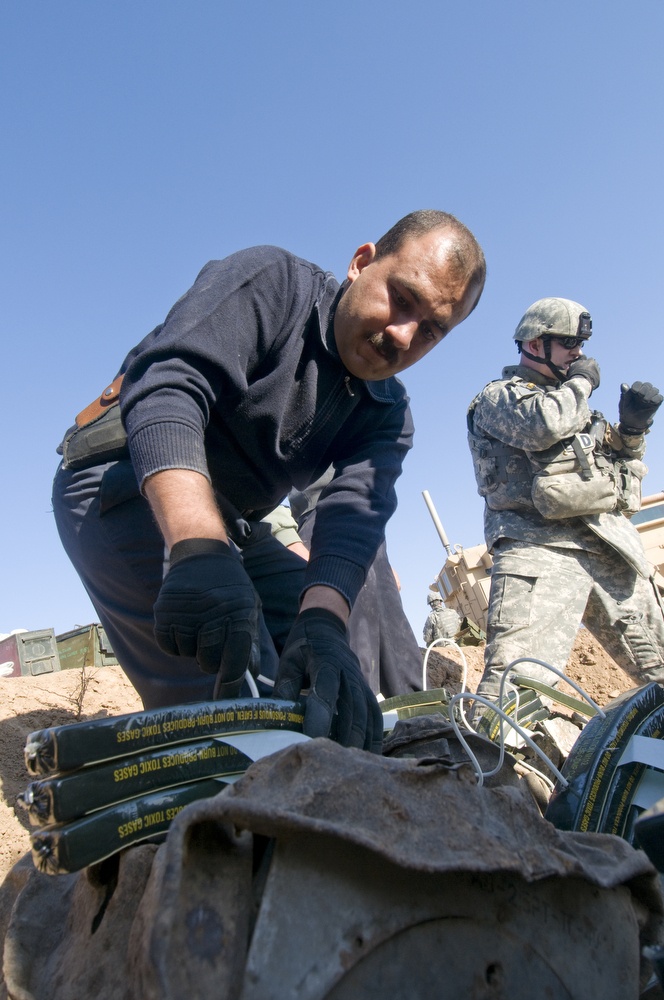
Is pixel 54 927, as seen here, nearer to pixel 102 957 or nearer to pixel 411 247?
pixel 102 957

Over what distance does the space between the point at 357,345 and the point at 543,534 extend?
8.59 ft

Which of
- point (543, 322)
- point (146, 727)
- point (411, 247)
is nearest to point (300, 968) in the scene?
point (146, 727)

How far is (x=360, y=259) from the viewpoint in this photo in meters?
2.51

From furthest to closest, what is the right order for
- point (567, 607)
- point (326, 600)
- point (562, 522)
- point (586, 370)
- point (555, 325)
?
point (555, 325) → point (586, 370) → point (562, 522) → point (567, 607) → point (326, 600)

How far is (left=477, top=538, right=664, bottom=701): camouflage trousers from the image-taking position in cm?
414

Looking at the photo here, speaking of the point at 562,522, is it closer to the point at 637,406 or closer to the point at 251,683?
the point at 637,406

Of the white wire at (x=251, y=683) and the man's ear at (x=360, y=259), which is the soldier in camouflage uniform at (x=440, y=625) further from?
the white wire at (x=251, y=683)

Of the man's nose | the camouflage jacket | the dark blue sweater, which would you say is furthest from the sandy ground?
the man's nose

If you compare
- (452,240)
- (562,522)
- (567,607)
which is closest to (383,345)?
(452,240)

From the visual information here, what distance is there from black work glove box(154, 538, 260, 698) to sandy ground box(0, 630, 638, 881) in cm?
185

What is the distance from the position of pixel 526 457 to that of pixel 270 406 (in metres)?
2.85

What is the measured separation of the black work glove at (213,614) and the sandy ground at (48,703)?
6.09ft

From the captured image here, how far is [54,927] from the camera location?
99 cm

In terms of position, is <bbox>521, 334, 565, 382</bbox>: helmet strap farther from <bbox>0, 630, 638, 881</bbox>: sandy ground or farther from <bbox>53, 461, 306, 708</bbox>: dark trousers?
<bbox>53, 461, 306, 708</bbox>: dark trousers
